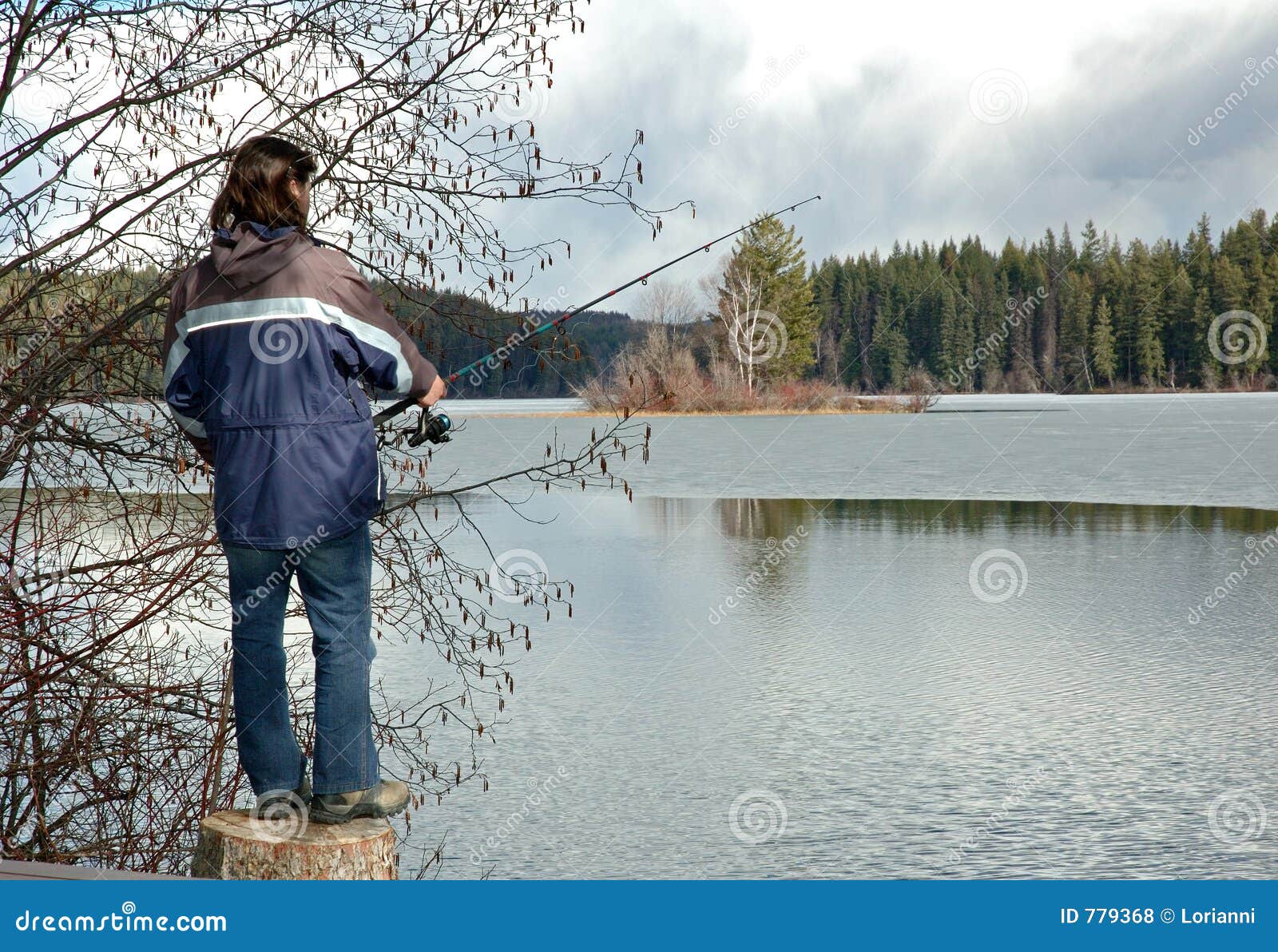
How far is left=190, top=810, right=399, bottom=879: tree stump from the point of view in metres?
2.96

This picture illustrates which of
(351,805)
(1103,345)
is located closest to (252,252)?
(351,805)

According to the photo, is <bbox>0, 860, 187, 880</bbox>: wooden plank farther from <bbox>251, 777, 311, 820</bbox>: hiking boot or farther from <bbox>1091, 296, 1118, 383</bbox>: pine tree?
<bbox>1091, 296, 1118, 383</bbox>: pine tree

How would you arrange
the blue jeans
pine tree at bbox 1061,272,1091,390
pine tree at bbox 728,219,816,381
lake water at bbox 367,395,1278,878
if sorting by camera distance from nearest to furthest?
the blue jeans, lake water at bbox 367,395,1278,878, pine tree at bbox 728,219,816,381, pine tree at bbox 1061,272,1091,390

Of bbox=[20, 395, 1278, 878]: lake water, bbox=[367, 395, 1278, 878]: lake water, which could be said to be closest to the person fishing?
bbox=[20, 395, 1278, 878]: lake water

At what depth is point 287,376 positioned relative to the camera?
278 cm

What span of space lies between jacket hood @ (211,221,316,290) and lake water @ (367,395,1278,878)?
9.84ft

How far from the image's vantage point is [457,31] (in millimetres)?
4094

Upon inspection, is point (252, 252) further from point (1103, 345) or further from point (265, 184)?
point (1103, 345)

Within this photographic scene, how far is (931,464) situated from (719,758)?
1802 cm

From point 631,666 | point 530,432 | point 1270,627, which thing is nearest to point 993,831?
point 631,666

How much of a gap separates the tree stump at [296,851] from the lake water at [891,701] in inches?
85.1

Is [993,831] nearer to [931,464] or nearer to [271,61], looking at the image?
[271,61]

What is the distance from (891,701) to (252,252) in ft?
16.7

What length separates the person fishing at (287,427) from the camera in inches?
109
